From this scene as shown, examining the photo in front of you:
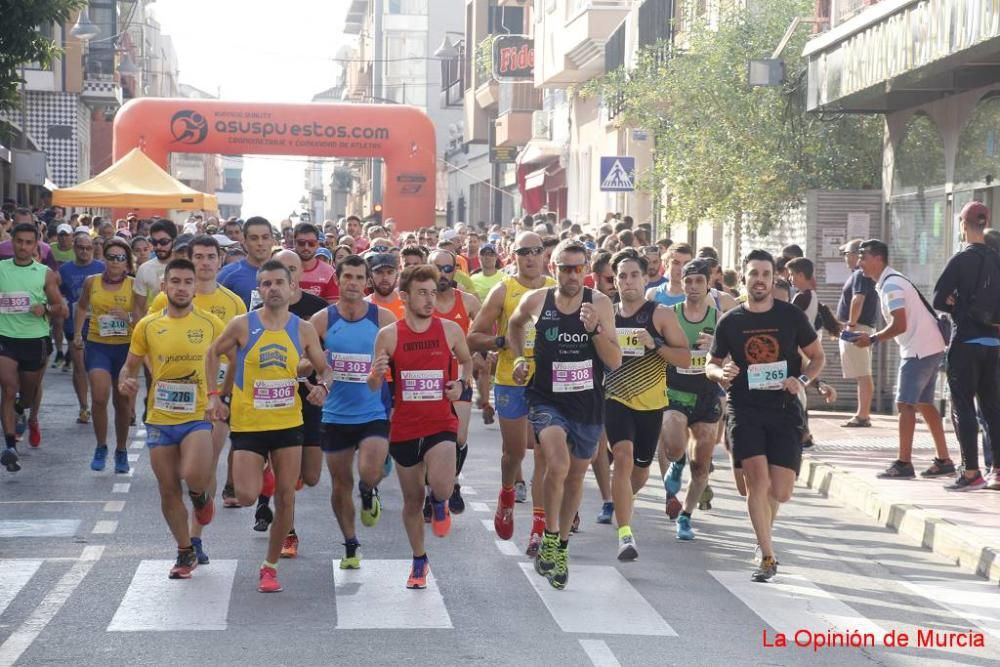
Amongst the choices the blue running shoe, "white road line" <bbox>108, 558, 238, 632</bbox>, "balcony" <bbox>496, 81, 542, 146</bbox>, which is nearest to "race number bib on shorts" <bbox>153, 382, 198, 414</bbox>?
"white road line" <bbox>108, 558, 238, 632</bbox>

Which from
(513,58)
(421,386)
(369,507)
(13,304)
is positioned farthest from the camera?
(513,58)

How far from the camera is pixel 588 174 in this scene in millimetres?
44125

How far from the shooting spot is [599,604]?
29.0ft

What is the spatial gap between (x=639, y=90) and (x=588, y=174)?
68.7 feet

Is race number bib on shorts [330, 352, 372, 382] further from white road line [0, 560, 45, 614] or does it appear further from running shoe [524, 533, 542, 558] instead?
white road line [0, 560, 45, 614]

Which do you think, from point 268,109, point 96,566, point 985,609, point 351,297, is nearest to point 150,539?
point 96,566

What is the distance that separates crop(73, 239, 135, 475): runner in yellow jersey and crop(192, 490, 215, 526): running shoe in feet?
12.9

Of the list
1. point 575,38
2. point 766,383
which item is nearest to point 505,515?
point 766,383

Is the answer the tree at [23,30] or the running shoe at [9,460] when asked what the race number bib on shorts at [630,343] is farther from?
the tree at [23,30]

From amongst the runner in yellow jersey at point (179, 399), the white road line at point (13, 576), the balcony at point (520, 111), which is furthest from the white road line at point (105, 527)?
the balcony at point (520, 111)

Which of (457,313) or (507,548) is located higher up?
(457,313)

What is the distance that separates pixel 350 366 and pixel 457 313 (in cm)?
273

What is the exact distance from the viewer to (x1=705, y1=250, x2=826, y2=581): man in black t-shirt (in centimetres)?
970

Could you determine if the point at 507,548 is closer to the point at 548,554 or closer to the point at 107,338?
the point at 548,554
